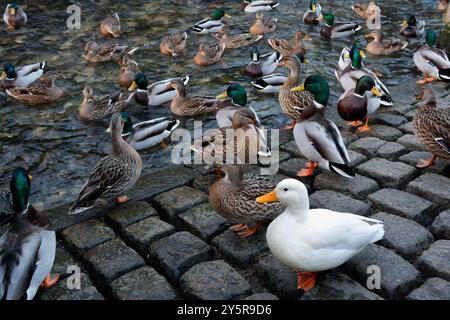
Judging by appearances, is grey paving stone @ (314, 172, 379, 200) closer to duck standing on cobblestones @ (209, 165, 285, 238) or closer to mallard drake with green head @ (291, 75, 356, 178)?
mallard drake with green head @ (291, 75, 356, 178)

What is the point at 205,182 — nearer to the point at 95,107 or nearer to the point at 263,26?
the point at 95,107

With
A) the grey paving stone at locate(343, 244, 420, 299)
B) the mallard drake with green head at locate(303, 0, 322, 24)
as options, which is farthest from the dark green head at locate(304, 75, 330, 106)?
the mallard drake with green head at locate(303, 0, 322, 24)

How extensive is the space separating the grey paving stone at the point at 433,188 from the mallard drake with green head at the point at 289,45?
5.58 m

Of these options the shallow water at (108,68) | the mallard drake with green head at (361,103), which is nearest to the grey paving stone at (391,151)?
the mallard drake with green head at (361,103)

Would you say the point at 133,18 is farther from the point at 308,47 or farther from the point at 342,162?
the point at 342,162

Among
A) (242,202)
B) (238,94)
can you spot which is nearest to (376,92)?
(238,94)

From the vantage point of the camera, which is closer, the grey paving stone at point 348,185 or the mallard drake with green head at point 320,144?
the grey paving stone at point 348,185

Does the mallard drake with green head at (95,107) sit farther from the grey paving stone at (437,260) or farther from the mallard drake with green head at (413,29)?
the mallard drake with green head at (413,29)

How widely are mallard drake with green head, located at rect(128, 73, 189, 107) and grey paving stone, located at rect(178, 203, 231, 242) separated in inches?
143

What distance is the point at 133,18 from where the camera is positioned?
12250mm

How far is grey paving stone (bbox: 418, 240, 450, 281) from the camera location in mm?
3716

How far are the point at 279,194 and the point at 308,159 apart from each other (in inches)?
69.6

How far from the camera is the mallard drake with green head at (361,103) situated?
6.35 meters

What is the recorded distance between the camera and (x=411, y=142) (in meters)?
5.80
